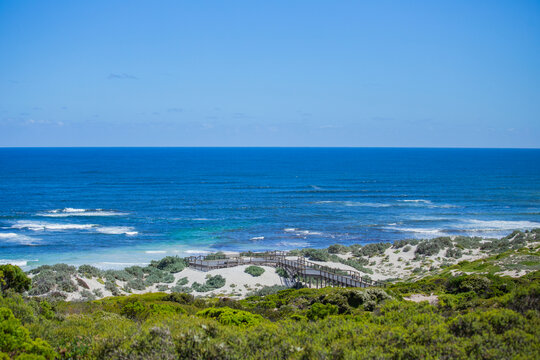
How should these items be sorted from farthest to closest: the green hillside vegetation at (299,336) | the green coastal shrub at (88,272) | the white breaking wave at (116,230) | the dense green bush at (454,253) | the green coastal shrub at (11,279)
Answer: the white breaking wave at (116,230)
the dense green bush at (454,253)
the green coastal shrub at (88,272)
the green coastal shrub at (11,279)
the green hillside vegetation at (299,336)

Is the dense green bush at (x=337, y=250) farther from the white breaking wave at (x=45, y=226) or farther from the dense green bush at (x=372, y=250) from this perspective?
the white breaking wave at (x=45, y=226)

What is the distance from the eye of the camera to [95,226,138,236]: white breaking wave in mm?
46763

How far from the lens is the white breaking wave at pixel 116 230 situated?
46.8 meters

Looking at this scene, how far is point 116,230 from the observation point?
47812 mm

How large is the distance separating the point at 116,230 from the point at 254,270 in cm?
2449

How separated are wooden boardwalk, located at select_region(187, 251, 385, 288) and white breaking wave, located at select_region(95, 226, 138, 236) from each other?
49.4 ft

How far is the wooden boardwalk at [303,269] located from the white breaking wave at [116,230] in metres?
15.1

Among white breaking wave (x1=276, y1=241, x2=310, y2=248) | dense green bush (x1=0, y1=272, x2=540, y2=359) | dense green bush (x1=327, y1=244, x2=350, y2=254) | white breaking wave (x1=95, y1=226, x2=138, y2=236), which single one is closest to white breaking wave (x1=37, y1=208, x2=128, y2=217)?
white breaking wave (x1=95, y1=226, x2=138, y2=236)

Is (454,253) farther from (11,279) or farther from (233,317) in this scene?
(11,279)

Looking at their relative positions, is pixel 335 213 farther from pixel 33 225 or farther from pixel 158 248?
pixel 33 225

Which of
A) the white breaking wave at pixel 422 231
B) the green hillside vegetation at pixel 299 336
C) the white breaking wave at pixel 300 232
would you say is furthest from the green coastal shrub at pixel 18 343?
the white breaking wave at pixel 422 231

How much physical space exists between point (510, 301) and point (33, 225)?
169 feet

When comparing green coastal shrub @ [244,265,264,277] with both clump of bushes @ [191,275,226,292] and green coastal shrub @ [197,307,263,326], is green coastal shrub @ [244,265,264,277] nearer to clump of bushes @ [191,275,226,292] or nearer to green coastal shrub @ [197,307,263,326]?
clump of bushes @ [191,275,226,292]

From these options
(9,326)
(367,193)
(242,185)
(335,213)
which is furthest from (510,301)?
(242,185)
